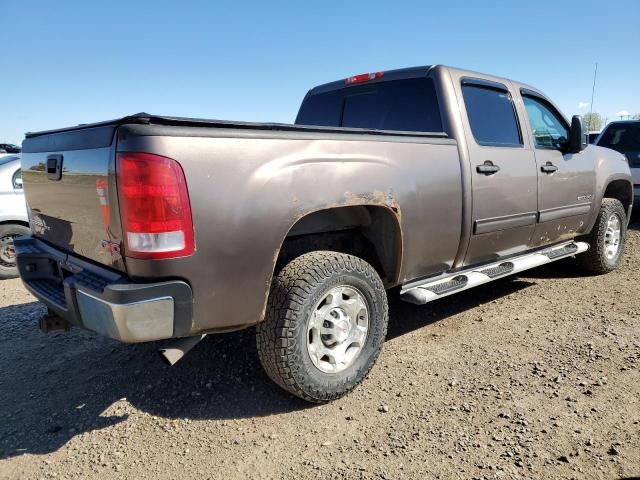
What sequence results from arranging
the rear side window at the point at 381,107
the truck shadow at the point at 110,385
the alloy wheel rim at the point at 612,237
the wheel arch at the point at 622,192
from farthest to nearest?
the wheel arch at the point at 622,192 → the alloy wheel rim at the point at 612,237 → the rear side window at the point at 381,107 → the truck shadow at the point at 110,385

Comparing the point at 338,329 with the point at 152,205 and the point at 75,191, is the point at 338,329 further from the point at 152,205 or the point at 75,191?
the point at 75,191

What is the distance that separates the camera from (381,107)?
13.0 feet

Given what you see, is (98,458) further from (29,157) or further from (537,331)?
(537,331)

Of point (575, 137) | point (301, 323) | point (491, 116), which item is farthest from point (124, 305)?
point (575, 137)

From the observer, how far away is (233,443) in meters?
2.46

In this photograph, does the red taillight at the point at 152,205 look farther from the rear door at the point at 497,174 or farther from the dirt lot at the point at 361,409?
the rear door at the point at 497,174

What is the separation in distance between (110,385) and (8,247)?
382 cm

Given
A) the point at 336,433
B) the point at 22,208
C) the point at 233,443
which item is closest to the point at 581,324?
the point at 336,433

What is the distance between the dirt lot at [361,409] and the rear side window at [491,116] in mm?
1500

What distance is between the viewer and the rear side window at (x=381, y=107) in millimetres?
3604

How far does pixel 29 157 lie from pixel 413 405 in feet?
9.24

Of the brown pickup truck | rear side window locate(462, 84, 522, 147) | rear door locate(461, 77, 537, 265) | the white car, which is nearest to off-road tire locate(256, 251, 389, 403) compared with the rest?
the brown pickup truck

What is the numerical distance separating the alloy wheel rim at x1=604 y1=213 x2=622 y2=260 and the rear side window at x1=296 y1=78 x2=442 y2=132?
2.99 m

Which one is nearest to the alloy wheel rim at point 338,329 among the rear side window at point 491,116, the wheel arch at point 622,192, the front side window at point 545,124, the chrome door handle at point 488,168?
the chrome door handle at point 488,168
